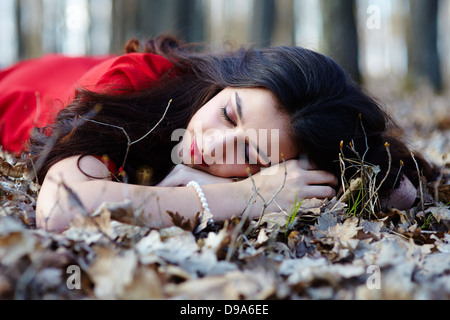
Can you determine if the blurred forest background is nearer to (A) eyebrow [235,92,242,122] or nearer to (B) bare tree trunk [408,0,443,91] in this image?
(B) bare tree trunk [408,0,443,91]

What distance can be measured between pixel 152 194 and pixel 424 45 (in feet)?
26.9

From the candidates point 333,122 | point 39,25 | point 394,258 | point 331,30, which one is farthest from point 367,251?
point 39,25

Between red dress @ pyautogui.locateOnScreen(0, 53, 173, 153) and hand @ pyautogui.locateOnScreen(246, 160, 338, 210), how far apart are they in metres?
0.98

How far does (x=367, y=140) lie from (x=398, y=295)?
121cm

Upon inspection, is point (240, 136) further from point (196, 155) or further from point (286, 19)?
point (286, 19)

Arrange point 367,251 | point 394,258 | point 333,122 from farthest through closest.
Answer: point 333,122
point 367,251
point 394,258

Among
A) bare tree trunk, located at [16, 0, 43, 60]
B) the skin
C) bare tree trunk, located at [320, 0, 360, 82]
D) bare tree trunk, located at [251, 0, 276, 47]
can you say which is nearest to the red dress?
the skin

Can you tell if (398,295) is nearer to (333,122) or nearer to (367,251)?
(367,251)

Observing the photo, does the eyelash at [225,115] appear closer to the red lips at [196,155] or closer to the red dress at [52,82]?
the red lips at [196,155]

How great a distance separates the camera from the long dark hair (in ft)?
6.87

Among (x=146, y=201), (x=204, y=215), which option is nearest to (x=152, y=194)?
(x=146, y=201)

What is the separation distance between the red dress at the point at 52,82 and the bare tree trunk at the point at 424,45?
684 cm

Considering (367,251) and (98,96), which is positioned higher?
(98,96)
